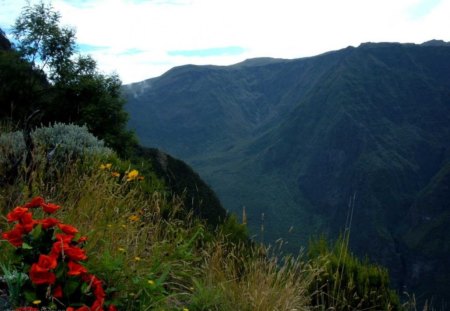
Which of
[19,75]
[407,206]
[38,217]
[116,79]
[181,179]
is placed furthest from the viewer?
[407,206]

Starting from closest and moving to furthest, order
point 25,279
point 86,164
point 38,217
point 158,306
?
point 25,279, point 158,306, point 38,217, point 86,164

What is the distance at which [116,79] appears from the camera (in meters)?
21.2

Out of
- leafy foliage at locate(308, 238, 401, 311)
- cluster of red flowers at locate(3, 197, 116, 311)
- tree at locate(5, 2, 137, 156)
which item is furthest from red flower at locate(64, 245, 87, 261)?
tree at locate(5, 2, 137, 156)

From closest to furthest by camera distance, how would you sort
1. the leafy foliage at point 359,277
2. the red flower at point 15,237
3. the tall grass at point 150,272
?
the red flower at point 15,237, the tall grass at point 150,272, the leafy foliage at point 359,277

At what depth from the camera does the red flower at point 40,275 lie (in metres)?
2.71

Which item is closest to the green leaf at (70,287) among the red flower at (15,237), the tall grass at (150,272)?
the tall grass at (150,272)

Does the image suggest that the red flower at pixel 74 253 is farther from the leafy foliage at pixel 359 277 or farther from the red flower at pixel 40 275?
the leafy foliage at pixel 359 277

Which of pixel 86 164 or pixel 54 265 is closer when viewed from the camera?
pixel 54 265

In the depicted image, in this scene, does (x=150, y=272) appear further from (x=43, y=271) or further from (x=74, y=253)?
(x=43, y=271)

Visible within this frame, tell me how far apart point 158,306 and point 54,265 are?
3.14ft

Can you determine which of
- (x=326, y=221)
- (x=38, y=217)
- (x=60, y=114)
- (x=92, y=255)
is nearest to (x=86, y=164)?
(x=38, y=217)

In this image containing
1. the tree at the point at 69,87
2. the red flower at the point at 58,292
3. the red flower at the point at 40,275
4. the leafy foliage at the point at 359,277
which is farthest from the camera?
the tree at the point at 69,87

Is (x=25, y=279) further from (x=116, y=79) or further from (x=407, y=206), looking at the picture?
(x=407, y=206)

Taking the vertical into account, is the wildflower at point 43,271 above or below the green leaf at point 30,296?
above
